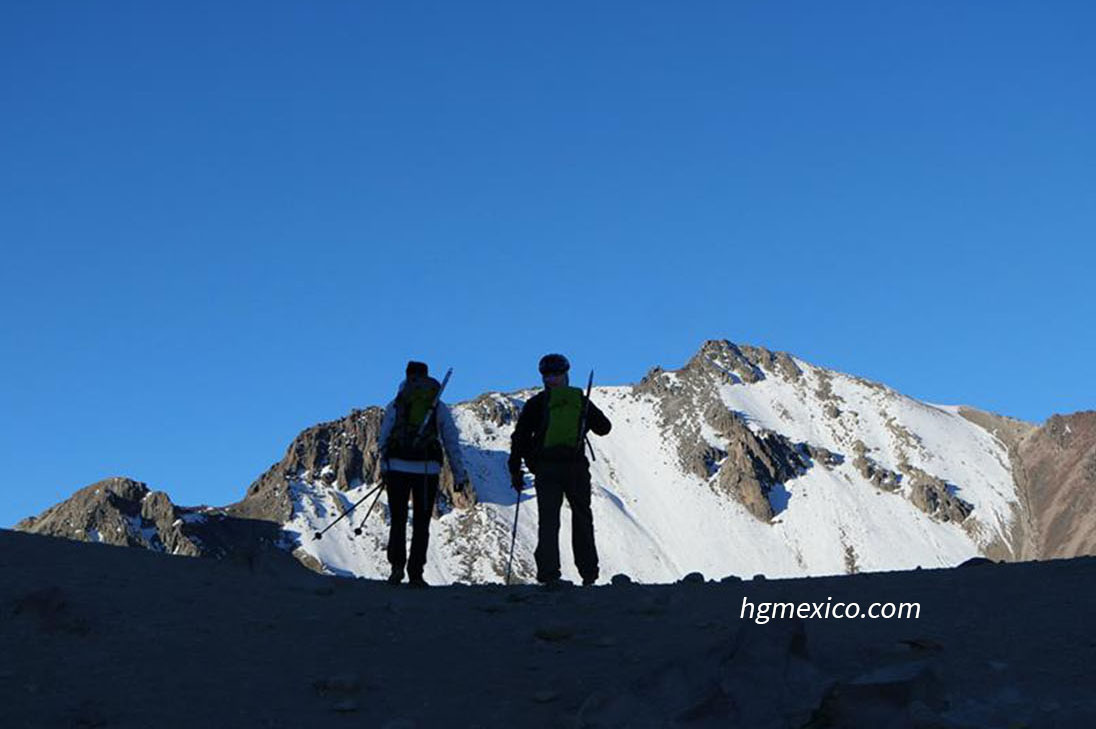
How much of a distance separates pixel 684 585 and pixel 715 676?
16.8 feet

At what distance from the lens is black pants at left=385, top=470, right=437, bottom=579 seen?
16.1m

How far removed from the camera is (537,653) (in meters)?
11.1

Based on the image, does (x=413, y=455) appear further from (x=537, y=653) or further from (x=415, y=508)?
(x=537, y=653)

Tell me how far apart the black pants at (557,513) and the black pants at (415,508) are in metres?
1.35

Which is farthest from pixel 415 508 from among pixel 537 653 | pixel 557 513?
pixel 537 653

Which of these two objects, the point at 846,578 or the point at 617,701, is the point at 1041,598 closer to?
the point at 846,578

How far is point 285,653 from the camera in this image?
11.2 m

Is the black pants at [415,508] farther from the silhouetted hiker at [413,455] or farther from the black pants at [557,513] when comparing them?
the black pants at [557,513]

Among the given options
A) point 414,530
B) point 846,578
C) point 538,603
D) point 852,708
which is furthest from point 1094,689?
point 414,530

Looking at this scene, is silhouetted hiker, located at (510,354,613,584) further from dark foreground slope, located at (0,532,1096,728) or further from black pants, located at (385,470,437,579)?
dark foreground slope, located at (0,532,1096,728)

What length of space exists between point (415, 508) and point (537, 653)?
554cm

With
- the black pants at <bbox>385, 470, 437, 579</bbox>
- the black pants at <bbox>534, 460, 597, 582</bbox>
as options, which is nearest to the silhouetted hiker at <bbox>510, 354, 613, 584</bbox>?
the black pants at <bbox>534, 460, 597, 582</bbox>

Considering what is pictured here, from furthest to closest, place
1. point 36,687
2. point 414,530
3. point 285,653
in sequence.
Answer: point 414,530 → point 285,653 → point 36,687

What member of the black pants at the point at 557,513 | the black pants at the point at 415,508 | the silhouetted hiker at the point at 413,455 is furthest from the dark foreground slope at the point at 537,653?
the black pants at the point at 557,513
